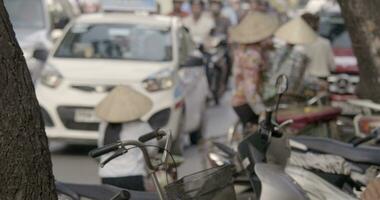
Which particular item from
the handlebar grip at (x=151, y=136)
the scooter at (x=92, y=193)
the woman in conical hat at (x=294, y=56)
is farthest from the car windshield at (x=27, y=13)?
the handlebar grip at (x=151, y=136)

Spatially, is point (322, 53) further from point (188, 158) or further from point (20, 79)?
point (20, 79)

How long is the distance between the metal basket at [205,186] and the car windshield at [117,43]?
252 inches

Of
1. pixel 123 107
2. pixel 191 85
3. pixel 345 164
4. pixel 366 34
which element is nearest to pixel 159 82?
pixel 191 85

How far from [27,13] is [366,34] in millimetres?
8365

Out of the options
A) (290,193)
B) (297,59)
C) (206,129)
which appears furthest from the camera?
(206,129)

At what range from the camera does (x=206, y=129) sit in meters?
12.6

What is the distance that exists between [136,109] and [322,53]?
5830 millimetres

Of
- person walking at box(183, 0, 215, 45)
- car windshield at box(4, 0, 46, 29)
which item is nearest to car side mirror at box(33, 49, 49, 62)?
car windshield at box(4, 0, 46, 29)

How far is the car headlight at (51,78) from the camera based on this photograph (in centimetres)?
1006

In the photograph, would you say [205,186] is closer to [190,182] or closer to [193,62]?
[190,182]

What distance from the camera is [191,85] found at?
10.8m

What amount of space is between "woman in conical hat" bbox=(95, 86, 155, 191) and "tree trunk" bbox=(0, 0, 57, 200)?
6.67 ft

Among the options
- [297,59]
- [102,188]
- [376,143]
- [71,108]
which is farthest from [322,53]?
[102,188]

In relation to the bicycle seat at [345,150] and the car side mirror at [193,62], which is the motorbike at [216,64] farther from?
the bicycle seat at [345,150]
